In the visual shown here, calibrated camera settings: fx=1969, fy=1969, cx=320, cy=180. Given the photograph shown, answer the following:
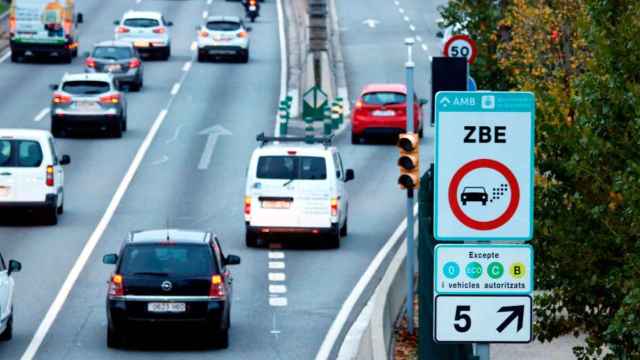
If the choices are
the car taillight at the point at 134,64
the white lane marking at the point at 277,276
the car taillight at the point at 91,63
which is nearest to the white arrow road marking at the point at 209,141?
the car taillight at the point at 134,64

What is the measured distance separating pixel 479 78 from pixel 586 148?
850 inches

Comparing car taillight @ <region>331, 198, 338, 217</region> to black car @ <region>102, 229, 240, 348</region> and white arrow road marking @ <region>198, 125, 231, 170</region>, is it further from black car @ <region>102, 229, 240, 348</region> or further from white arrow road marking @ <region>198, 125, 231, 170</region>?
white arrow road marking @ <region>198, 125, 231, 170</region>

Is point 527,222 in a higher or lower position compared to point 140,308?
higher

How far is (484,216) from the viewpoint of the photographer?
1094cm

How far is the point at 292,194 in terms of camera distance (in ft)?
112

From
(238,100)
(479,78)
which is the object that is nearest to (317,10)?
(238,100)

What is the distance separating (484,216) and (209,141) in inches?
1526

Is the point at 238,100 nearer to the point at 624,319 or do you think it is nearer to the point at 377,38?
the point at 377,38

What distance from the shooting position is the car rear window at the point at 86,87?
48094 millimetres

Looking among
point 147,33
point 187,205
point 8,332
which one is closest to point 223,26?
point 147,33

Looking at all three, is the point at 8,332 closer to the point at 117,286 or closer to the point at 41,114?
the point at 117,286

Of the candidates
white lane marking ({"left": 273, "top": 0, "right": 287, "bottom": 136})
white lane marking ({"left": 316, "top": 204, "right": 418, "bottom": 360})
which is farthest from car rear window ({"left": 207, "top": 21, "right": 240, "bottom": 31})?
white lane marking ({"left": 316, "top": 204, "right": 418, "bottom": 360})

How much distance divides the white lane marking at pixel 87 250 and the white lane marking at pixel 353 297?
3.69 m

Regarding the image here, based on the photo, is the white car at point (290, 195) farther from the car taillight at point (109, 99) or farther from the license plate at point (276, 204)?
the car taillight at point (109, 99)
